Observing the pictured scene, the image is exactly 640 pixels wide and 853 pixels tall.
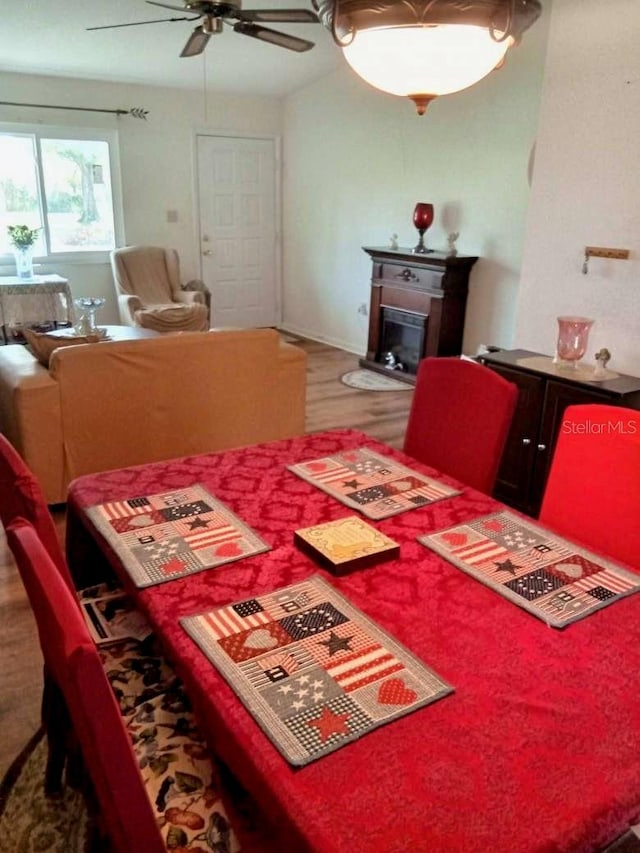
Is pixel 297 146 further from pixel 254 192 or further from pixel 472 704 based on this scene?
pixel 472 704

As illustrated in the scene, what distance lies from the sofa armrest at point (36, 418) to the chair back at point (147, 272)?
328 cm

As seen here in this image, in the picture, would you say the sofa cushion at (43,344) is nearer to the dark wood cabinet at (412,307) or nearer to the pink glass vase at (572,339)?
the pink glass vase at (572,339)

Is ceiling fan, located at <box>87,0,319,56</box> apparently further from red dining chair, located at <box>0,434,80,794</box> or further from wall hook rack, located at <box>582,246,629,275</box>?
red dining chair, located at <box>0,434,80,794</box>

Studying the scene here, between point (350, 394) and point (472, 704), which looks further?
point (350, 394)

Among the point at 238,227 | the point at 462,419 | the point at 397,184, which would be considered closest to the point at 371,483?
the point at 462,419

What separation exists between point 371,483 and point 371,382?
3.78m

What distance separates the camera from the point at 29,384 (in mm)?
2910

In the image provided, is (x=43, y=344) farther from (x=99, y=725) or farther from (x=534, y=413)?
(x=99, y=725)

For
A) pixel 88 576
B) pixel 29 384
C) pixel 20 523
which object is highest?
pixel 20 523

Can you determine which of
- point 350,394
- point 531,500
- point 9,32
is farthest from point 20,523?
point 9,32

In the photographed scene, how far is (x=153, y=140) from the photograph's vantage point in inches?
254

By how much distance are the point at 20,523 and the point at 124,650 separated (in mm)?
502

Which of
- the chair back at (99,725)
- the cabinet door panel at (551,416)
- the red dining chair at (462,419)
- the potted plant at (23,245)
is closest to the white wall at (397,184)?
the cabinet door panel at (551,416)

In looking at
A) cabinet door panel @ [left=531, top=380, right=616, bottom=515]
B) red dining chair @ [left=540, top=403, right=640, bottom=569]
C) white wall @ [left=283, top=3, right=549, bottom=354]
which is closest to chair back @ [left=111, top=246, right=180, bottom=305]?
white wall @ [left=283, top=3, right=549, bottom=354]
